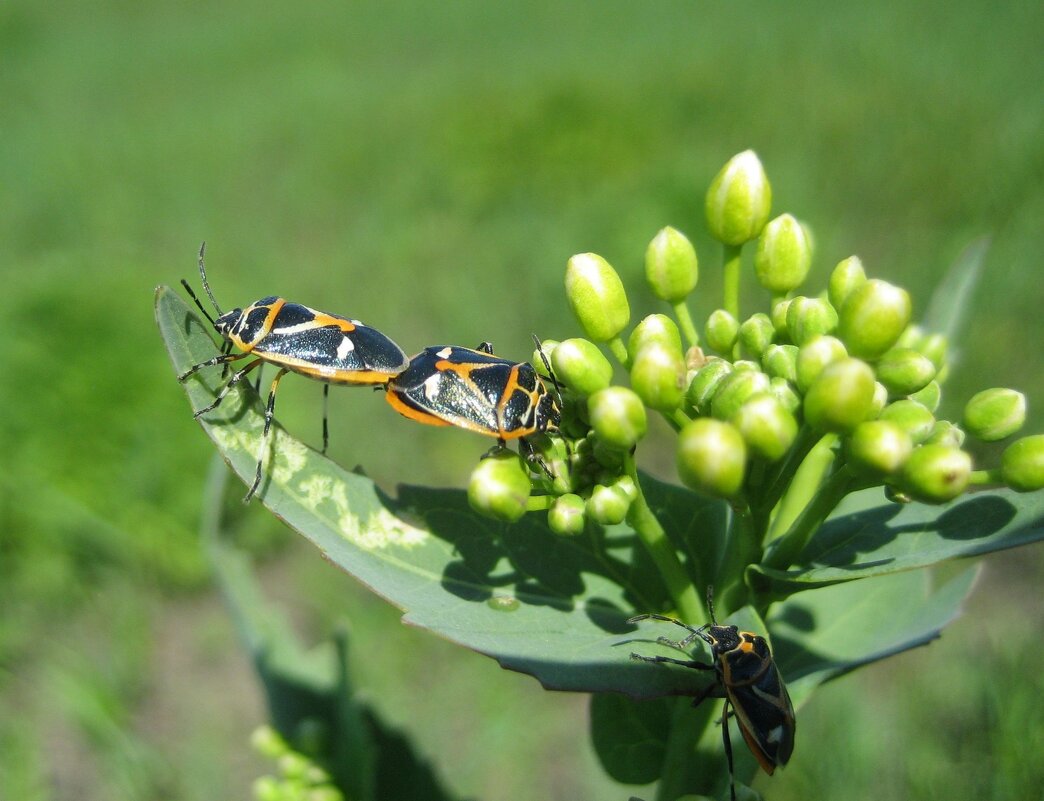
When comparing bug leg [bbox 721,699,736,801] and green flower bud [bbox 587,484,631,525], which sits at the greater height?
green flower bud [bbox 587,484,631,525]

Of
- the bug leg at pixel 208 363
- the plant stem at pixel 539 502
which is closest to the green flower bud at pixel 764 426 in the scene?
the plant stem at pixel 539 502

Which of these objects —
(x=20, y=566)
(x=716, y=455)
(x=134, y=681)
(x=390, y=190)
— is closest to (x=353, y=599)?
(x=134, y=681)

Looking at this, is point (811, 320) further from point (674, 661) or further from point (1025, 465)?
point (674, 661)

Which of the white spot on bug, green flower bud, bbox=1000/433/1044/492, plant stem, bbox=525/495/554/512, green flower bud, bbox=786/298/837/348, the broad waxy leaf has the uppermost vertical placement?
green flower bud, bbox=786/298/837/348

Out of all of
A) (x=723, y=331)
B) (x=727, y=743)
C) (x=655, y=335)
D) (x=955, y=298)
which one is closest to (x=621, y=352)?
(x=655, y=335)

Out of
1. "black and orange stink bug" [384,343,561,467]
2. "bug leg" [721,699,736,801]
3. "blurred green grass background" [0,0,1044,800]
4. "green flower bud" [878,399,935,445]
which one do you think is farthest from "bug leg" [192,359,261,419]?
"blurred green grass background" [0,0,1044,800]

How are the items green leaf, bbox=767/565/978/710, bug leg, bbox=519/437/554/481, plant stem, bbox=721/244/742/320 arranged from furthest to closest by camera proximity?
1. green leaf, bbox=767/565/978/710
2. plant stem, bbox=721/244/742/320
3. bug leg, bbox=519/437/554/481

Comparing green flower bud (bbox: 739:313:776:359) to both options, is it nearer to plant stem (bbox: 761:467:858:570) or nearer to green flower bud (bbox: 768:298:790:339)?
green flower bud (bbox: 768:298:790:339)

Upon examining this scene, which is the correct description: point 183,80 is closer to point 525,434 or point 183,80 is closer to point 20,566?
point 20,566
